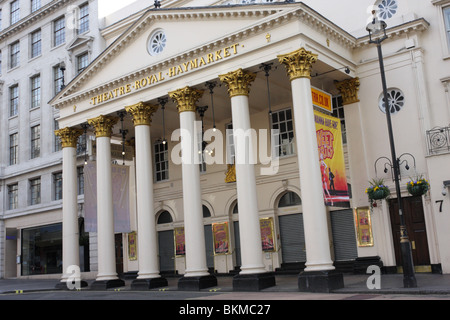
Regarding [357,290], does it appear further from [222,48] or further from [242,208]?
[222,48]

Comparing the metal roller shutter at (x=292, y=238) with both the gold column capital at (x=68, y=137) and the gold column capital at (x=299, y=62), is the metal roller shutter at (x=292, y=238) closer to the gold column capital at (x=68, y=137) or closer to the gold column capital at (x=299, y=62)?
the gold column capital at (x=299, y=62)

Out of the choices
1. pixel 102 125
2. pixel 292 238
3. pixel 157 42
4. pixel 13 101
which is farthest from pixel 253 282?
pixel 13 101

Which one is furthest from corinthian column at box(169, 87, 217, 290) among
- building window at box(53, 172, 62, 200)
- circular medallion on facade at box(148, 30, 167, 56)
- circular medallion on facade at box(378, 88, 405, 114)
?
building window at box(53, 172, 62, 200)

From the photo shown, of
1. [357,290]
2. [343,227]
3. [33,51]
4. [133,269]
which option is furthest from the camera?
[33,51]

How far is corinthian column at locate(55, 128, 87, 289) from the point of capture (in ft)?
76.3

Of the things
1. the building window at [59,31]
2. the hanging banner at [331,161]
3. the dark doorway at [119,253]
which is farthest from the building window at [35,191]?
the hanging banner at [331,161]

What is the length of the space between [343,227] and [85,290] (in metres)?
11.4

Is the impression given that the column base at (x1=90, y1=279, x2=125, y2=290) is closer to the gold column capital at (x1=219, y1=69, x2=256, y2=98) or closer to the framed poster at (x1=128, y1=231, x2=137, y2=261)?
the framed poster at (x1=128, y1=231, x2=137, y2=261)

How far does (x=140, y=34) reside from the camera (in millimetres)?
21766

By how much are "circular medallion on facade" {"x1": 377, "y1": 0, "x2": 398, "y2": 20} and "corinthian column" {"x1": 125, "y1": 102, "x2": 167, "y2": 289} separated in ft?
33.8

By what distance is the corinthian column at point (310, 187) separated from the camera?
609 inches

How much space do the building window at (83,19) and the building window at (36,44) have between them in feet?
13.9

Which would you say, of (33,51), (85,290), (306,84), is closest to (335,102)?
(306,84)

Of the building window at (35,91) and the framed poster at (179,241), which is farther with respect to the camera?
the building window at (35,91)
